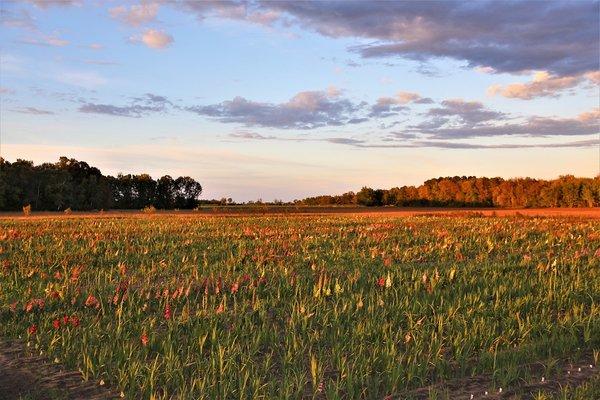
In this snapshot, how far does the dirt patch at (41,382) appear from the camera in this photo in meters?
5.17

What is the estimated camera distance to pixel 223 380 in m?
5.22

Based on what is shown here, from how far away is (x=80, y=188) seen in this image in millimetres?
77062

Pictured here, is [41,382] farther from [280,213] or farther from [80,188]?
[80,188]

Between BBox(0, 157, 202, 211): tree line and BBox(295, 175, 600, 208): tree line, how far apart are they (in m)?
24.9

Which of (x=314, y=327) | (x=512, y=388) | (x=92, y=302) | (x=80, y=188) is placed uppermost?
(x=80, y=188)

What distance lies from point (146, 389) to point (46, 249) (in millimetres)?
10892

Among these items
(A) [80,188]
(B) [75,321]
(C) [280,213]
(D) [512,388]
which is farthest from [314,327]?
(A) [80,188]

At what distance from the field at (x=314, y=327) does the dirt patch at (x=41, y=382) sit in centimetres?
13

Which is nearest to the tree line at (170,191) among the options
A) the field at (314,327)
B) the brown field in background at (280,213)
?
the brown field in background at (280,213)

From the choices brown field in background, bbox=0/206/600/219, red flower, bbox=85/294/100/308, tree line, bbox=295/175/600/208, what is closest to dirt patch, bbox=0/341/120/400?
red flower, bbox=85/294/100/308

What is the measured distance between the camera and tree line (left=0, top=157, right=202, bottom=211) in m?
71.8

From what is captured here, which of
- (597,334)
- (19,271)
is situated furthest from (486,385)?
(19,271)

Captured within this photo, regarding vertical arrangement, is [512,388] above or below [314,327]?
below

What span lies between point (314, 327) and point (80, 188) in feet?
251
